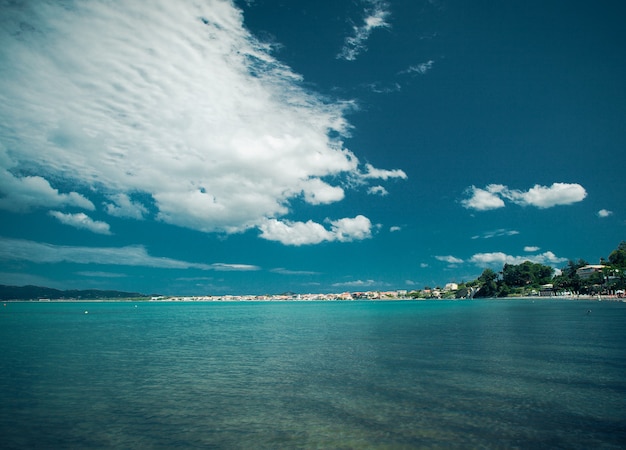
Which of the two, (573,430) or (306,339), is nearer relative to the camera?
(573,430)

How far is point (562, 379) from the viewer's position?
21.8 m

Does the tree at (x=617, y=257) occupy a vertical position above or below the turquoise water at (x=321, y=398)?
above

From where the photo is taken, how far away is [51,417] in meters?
16.8

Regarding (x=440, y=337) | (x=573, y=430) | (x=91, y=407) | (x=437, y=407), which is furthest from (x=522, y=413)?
(x=440, y=337)

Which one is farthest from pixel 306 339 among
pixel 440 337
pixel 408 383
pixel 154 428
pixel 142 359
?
pixel 154 428

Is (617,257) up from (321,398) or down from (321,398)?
up

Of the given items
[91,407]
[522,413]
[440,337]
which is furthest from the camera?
[440,337]

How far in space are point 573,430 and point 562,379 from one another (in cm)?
872

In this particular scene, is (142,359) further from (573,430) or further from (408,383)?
(573,430)

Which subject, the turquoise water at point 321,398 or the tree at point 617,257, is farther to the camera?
the tree at point 617,257

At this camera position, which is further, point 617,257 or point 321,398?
point 617,257

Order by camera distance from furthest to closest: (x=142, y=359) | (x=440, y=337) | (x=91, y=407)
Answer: (x=440, y=337) → (x=142, y=359) → (x=91, y=407)

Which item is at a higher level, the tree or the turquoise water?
the tree

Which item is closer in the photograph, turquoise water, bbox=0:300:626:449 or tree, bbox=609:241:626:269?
turquoise water, bbox=0:300:626:449
